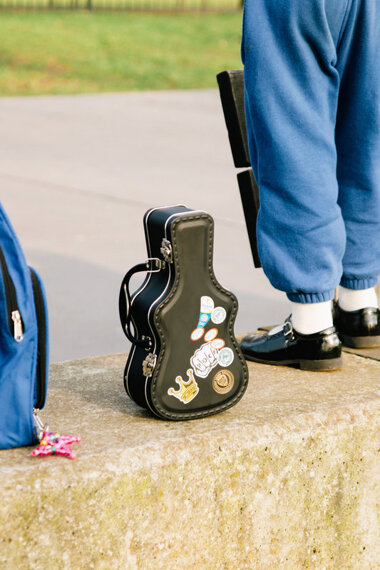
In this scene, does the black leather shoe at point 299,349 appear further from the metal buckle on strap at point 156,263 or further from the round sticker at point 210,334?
the metal buckle on strap at point 156,263

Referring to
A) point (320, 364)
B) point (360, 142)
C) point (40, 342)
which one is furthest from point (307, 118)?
point (40, 342)

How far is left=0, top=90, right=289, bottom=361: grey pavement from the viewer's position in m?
4.08

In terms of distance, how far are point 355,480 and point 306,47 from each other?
1.09 metres

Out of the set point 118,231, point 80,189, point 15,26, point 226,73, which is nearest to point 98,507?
point 226,73

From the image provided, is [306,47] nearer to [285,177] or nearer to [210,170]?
[285,177]

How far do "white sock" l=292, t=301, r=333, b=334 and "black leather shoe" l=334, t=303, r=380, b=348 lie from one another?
217mm

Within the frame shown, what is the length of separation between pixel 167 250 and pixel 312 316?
601 millimetres

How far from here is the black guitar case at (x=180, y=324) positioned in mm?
1963

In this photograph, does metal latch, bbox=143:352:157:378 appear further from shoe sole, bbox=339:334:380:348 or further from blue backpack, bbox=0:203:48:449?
shoe sole, bbox=339:334:380:348

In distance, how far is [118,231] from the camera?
17.2ft

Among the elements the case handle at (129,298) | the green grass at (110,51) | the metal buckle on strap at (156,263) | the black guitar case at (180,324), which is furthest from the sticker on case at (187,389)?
the green grass at (110,51)

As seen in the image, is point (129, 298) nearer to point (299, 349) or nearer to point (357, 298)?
point (299, 349)

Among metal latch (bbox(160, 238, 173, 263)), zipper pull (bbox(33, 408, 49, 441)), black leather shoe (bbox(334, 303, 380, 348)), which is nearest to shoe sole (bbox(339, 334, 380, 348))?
black leather shoe (bbox(334, 303, 380, 348))

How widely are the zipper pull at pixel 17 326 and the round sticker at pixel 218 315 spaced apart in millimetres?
472
